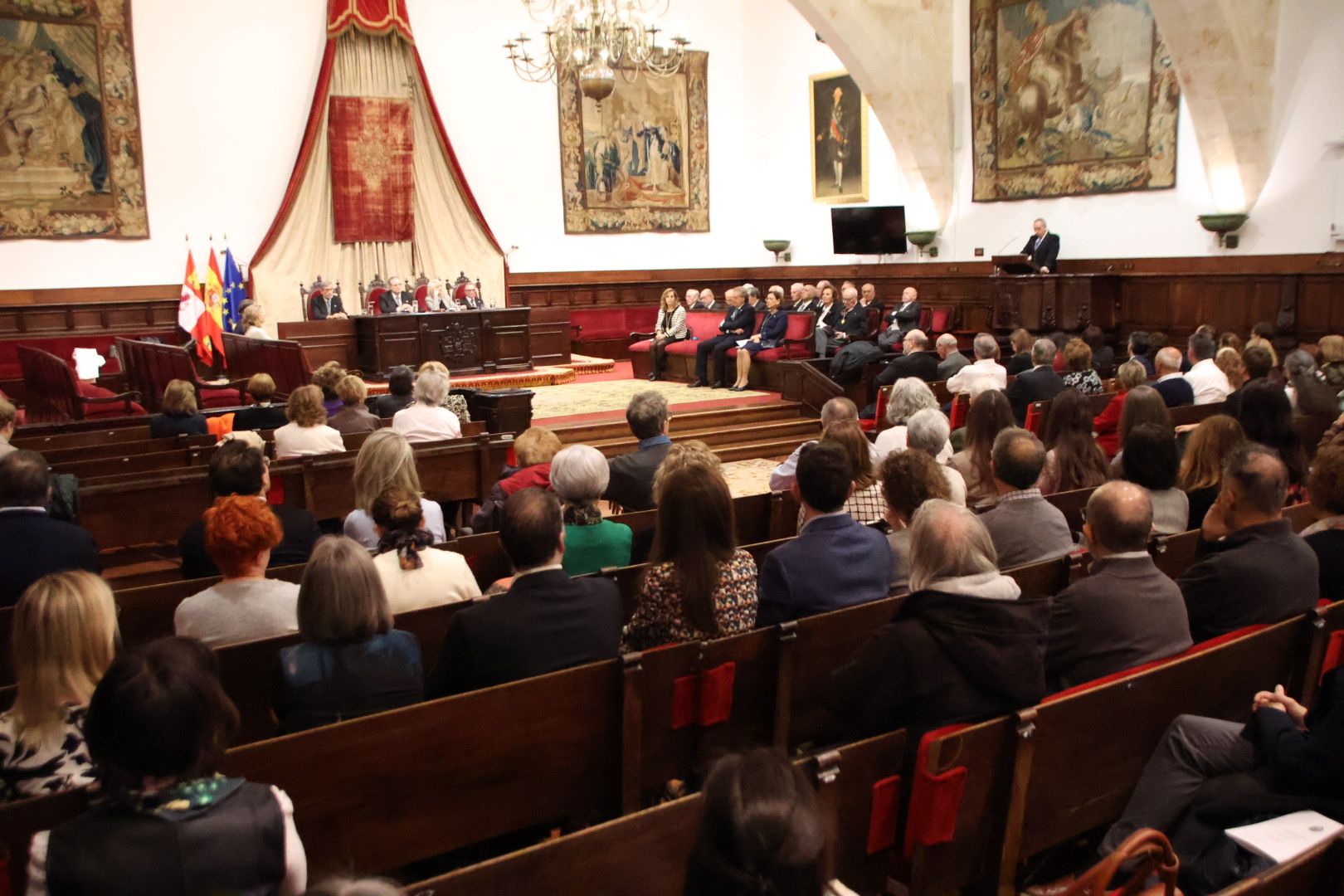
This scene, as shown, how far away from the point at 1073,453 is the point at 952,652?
256 centimetres

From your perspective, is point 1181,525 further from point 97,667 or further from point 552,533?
point 97,667

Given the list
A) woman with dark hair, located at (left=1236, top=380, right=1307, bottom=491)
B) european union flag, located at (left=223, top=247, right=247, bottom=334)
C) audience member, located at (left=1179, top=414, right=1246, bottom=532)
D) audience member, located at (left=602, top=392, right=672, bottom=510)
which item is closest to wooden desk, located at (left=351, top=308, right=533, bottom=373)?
european union flag, located at (left=223, top=247, right=247, bottom=334)

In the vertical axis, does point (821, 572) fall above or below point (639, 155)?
below

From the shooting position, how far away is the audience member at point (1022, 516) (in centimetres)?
353

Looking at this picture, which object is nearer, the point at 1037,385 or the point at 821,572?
the point at 821,572

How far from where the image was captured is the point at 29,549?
3.50 metres

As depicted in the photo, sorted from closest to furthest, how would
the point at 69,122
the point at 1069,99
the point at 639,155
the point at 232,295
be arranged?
the point at 69,122
the point at 1069,99
the point at 232,295
the point at 639,155

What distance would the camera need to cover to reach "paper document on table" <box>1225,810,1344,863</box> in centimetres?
200

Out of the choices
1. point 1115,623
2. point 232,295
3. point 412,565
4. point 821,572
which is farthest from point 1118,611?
point 232,295

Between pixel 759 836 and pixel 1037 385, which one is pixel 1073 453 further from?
pixel 759 836

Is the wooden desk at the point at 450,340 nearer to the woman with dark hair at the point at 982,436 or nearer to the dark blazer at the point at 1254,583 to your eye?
the woman with dark hair at the point at 982,436

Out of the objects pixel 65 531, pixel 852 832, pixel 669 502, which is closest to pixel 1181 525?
pixel 669 502

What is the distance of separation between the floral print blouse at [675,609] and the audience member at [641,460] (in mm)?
1648

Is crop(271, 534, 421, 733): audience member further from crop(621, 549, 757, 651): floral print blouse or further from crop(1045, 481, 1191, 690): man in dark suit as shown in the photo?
crop(1045, 481, 1191, 690): man in dark suit
